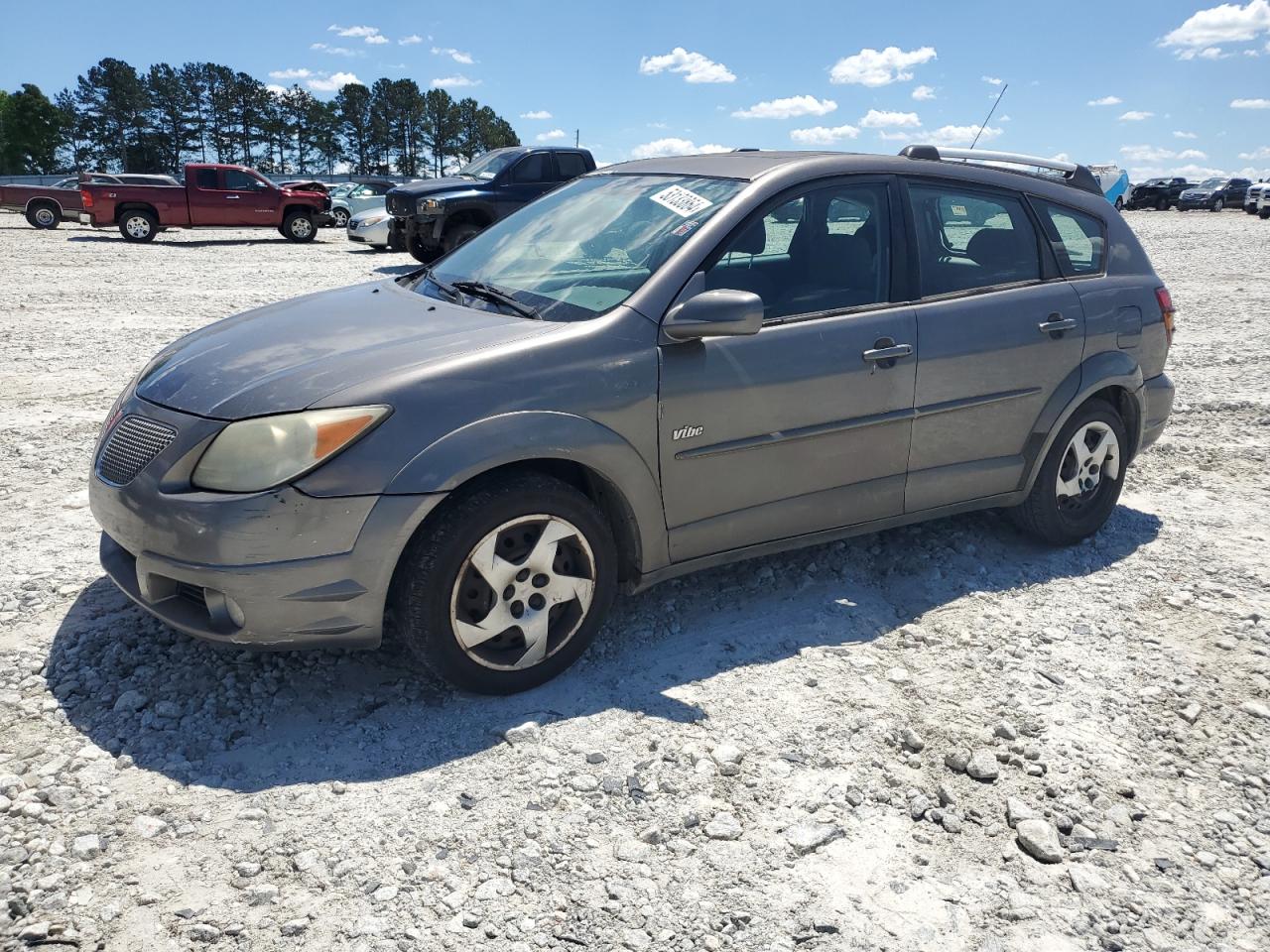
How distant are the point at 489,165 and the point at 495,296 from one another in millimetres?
13040

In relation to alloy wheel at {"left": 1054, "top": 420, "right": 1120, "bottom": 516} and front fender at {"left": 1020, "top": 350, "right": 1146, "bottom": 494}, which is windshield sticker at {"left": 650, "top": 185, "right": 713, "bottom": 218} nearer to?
front fender at {"left": 1020, "top": 350, "right": 1146, "bottom": 494}

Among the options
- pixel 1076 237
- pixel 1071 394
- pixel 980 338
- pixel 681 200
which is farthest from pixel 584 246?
pixel 1076 237

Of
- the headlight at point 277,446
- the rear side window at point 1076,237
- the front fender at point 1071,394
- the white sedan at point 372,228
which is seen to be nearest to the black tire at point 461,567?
the headlight at point 277,446

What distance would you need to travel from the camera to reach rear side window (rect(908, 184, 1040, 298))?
4.12 meters

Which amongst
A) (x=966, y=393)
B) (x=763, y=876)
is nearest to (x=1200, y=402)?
(x=966, y=393)

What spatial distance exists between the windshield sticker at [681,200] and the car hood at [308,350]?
0.78 m

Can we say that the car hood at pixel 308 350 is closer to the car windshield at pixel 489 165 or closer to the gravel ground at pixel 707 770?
the gravel ground at pixel 707 770

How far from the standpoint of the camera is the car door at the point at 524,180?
601 inches

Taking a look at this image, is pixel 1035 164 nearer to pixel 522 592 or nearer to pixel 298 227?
pixel 522 592

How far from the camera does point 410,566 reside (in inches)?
120

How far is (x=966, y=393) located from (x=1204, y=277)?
13.8 m

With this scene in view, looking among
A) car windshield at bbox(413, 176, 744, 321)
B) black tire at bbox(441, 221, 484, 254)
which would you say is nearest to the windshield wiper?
car windshield at bbox(413, 176, 744, 321)

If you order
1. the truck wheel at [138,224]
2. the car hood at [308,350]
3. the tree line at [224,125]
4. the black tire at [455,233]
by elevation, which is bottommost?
the car hood at [308,350]

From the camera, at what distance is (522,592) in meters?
3.23
